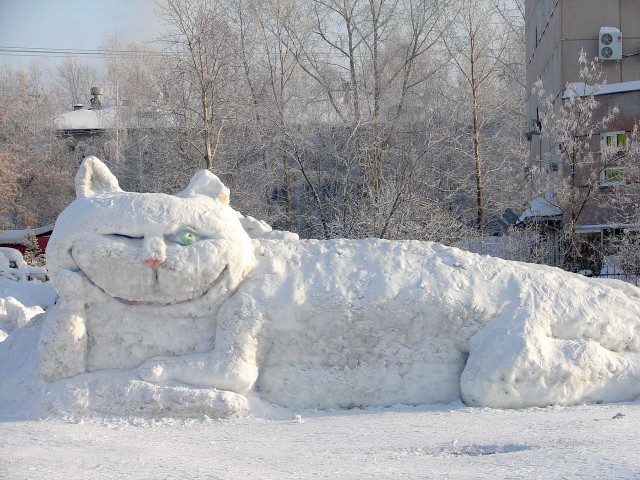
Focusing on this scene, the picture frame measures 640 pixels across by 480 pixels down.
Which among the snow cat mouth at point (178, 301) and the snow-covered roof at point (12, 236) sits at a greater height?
the snow-covered roof at point (12, 236)

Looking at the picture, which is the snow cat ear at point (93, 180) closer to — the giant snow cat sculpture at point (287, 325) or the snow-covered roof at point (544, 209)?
the giant snow cat sculpture at point (287, 325)

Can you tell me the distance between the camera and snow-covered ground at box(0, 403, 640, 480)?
4.26 meters

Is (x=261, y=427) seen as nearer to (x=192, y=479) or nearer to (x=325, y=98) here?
(x=192, y=479)

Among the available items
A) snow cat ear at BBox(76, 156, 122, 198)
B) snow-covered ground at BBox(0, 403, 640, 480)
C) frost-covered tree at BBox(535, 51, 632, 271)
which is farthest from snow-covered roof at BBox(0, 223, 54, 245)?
snow-covered ground at BBox(0, 403, 640, 480)

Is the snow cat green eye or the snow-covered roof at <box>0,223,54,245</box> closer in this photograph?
the snow cat green eye

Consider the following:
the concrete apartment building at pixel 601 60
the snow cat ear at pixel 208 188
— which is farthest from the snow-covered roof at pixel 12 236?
the snow cat ear at pixel 208 188

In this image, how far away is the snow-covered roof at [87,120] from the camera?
3747 cm

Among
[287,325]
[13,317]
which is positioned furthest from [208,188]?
[13,317]

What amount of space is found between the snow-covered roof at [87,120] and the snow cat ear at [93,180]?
1191 inches

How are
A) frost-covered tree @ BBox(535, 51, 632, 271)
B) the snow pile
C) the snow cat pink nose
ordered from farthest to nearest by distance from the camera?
frost-covered tree @ BBox(535, 51, 632, 271)
the snow pile
the snow cat pink nose

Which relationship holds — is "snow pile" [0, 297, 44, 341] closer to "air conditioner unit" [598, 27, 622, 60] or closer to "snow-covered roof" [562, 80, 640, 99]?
"snow-covered roof" [562, 80, 640, 99]

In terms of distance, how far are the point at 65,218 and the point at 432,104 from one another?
2092 centimetres

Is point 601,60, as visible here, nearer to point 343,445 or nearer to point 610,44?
point 610,44

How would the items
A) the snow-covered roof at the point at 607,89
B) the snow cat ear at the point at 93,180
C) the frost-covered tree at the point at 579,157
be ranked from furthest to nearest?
the snow-covered roof at the point at 607,89
the frost-covered tree at the point at 579,157
the snow cat ear at the point at 93,180
